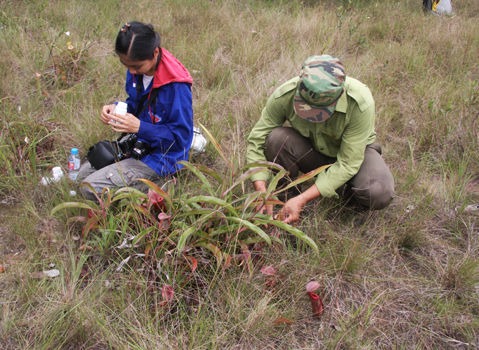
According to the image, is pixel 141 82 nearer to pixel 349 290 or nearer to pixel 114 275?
pixel 114 275

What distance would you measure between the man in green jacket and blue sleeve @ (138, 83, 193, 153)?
1.47ft

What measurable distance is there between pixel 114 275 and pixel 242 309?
0.67 metres

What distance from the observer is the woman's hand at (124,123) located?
199 cm

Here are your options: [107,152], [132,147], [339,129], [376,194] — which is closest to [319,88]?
[339,129]

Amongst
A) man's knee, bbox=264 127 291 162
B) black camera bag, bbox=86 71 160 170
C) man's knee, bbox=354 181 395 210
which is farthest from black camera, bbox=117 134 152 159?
man's knee, bbox=354 181 395 210

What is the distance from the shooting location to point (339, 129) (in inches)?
79.7

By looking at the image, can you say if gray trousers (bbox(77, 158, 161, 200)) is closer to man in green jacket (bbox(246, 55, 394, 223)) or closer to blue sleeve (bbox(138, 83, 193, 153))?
blue sleeve (bbox(138, 83, 193, 153))

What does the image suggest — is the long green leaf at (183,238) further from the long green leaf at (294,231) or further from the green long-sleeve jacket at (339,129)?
the green long-sleeve jacket at (339,129)

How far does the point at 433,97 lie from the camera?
314 cm

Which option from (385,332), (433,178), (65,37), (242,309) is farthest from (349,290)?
(65,37)

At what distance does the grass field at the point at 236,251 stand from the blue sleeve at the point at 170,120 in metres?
0.30

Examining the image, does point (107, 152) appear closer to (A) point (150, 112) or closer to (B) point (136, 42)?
(A) point (150, 112)

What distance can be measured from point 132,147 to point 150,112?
0.26 meters

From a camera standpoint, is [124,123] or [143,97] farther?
[143,97]
